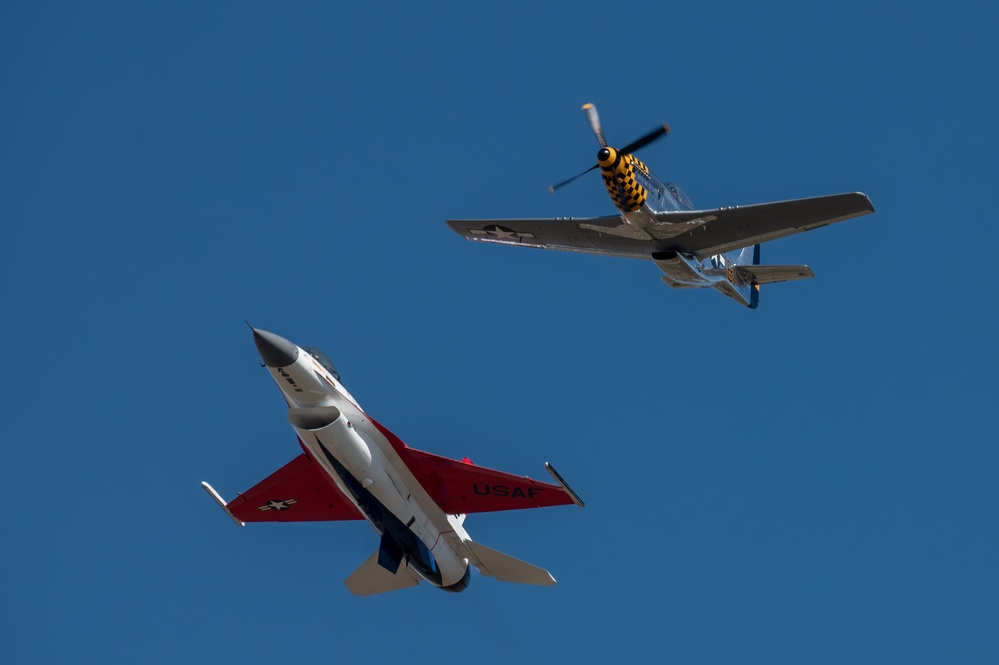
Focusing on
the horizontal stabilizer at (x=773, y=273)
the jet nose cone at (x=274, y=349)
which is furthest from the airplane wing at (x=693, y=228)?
the jet nose cone at (x=274, y=349)

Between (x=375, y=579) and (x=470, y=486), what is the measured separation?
12.0ft

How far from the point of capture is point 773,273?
124 feet

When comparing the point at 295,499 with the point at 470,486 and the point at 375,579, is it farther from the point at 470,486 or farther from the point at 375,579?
the point at 470,486

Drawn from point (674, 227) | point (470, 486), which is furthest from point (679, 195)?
point (470, 486)

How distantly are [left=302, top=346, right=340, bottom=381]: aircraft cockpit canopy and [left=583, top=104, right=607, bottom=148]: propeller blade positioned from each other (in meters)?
9.13

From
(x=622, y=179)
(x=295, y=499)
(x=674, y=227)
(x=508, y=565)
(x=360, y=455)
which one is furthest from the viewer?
(x=674, y=227)

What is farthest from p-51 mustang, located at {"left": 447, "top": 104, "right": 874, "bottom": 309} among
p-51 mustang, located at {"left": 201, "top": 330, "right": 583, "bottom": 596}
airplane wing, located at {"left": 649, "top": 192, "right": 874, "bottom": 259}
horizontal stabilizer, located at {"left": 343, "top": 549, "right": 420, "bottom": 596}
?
horizontal stabilizer, located at {"left": 343, "top": 549, "right": 420, "bottom": 596}

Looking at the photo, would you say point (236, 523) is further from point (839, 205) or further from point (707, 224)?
point (839, 205)

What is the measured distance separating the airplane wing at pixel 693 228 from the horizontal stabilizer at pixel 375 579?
35.8 feet

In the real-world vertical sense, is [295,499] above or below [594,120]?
below

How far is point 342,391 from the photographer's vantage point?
31.5 metres

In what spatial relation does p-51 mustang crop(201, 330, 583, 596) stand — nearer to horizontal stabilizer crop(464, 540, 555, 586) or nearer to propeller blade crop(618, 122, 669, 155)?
horizontal stabilizer crop(464, 540, 555, 586)

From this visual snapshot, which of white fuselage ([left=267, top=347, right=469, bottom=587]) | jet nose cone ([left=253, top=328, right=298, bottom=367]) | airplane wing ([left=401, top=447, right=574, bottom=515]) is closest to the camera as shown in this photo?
jet nose cone ([left=253, top=328, right=298, bottom=367])

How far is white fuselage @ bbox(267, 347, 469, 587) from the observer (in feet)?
99.9
